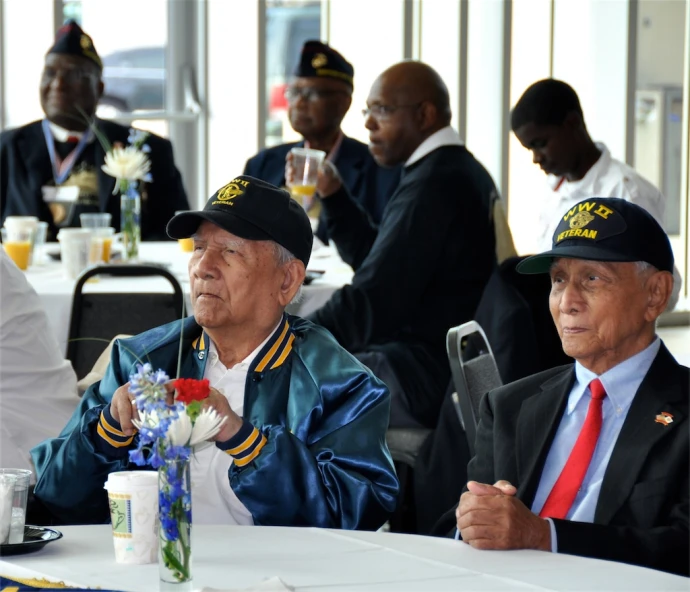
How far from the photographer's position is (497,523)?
191 centimetres

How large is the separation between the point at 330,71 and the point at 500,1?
9.54 feet

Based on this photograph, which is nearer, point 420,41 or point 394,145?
point 394,145

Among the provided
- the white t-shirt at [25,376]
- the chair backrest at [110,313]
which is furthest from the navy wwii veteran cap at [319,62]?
the white t-shirt at [25,376]

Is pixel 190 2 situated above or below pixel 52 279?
above

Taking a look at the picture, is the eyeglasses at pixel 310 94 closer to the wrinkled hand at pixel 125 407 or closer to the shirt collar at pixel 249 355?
the shirt collar at pixel 249 355

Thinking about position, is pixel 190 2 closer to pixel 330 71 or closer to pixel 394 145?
pixel 330 71

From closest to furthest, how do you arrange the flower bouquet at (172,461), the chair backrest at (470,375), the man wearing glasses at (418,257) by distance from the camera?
the flower bouquet at (172,461) → the chair backrest at (470,375) → the man wearing glasses at (418,257)

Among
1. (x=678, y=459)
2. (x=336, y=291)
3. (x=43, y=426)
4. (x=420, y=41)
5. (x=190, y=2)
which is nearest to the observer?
(x=678, y=459)

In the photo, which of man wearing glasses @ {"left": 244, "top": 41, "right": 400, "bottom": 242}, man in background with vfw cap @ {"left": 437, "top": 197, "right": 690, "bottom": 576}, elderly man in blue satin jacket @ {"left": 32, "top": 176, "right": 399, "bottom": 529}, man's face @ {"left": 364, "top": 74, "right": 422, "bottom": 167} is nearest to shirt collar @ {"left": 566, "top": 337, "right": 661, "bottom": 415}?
man in background with vfw cap @ {"left": 437, "top": 197, "right": 690, "bottom": 576}

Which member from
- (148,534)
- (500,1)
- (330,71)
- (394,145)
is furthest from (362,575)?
(500,1)

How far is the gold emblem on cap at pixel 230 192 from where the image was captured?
2.27 metres

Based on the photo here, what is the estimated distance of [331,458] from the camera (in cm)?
218

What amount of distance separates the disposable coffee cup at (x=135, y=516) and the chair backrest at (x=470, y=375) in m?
1.47

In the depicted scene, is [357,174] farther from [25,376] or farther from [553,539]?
[553,539]
